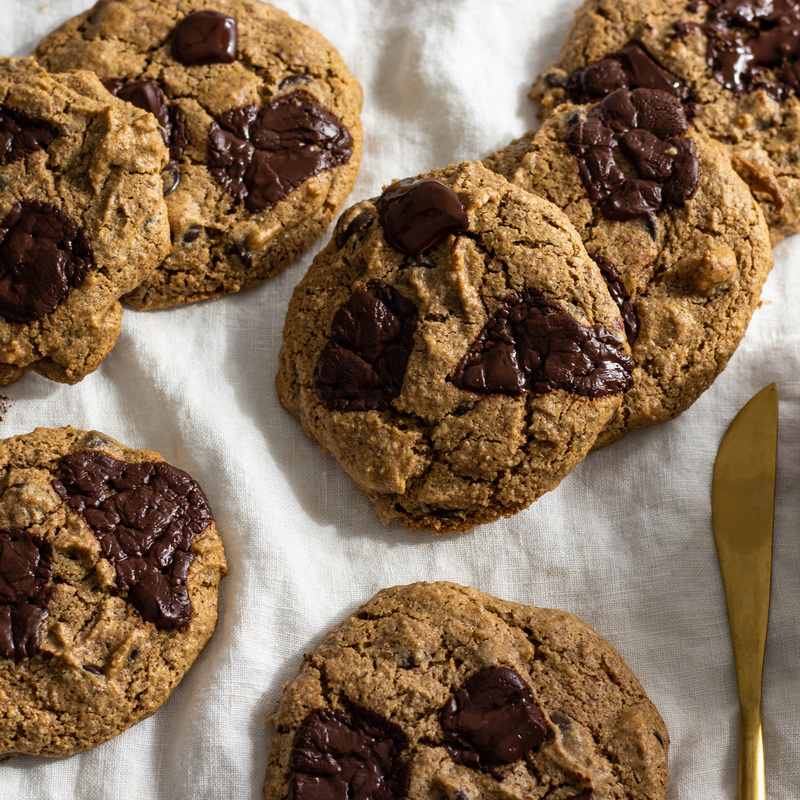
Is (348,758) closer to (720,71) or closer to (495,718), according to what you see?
(495,718)

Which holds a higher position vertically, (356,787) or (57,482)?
(57,482)

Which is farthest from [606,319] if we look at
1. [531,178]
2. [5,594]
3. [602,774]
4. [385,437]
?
[5,594]

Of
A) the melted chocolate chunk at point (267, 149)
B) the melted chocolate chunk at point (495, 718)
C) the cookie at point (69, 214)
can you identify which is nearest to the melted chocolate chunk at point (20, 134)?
the cookie at point (69, 214)

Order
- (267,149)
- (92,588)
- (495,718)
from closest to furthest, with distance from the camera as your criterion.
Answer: (495,718)
(92,588)
(267,149)

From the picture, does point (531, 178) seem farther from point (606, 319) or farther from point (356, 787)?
point (356, 787)

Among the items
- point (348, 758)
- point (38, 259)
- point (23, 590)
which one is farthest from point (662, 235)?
point (23, 590)

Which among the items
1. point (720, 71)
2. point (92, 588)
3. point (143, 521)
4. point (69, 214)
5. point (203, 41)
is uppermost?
point (203, 41)
